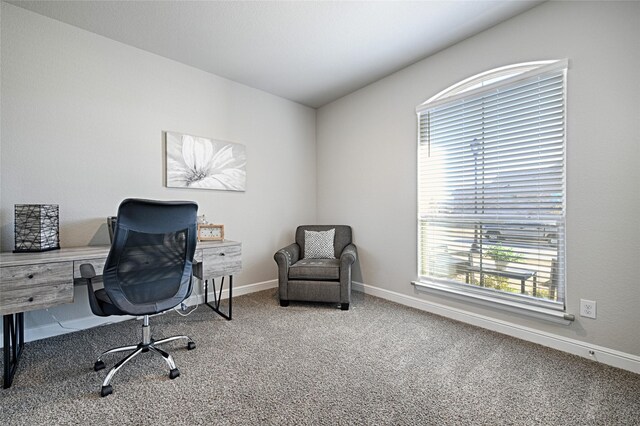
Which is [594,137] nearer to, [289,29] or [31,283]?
[289,29]

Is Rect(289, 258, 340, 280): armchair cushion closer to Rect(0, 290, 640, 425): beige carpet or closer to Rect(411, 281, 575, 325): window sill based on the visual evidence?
Rect(0, 290, 640, 425): beige carpet

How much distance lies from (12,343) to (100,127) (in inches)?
71.2

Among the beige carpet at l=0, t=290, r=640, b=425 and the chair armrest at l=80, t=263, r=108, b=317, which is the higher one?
the chair armrest at l=80, t=263, r=108, b=317

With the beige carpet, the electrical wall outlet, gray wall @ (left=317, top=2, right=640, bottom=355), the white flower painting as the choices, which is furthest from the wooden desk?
the electrical wall outlet

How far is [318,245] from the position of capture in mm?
3578

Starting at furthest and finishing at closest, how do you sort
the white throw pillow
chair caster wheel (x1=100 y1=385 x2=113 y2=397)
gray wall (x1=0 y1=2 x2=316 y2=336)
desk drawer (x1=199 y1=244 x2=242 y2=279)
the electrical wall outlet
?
the white throw pillow < desk drawer (x1=199 y1=244 x2=242 y2=279) < gray wall (x1=0 y1=2 x2=316 y2=336) < the electrical wall outlet < chair caster wheel (x1=100 y1=385 x2=113 y2=397)

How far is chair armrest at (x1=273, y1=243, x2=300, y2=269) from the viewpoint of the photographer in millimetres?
3082

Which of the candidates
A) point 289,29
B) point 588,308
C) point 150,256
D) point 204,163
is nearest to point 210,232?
point 204,163

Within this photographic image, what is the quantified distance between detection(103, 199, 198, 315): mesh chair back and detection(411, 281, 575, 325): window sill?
232 cm

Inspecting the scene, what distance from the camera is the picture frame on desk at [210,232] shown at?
286 cm

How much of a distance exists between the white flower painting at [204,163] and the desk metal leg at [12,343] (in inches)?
61.4

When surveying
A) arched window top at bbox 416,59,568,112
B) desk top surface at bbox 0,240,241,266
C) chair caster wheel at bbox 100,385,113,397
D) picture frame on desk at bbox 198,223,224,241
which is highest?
arched window top at bbox 416,59,568,112

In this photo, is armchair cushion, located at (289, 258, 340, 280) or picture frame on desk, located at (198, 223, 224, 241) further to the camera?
armchair cushion, located at (289, 258, 340, 280)

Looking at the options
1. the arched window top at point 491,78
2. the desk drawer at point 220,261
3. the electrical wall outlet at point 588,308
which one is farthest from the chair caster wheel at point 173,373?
the arched window top at point 491,78
